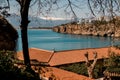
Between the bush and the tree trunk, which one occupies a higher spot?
the tree trunk

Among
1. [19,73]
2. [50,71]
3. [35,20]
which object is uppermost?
[35,20]

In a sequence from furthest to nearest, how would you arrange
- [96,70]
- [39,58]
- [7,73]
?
1. [39,58]
2. [96,70]
3. [7,73]

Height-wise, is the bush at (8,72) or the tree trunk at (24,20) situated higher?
the tree trunk at (24,20)

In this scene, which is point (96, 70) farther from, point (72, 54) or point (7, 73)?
point (7, 73)

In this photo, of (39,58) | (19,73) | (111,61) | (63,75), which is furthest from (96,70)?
(19,73)

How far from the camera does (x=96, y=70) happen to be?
26188 millimetres

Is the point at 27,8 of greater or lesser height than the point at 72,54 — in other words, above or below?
above

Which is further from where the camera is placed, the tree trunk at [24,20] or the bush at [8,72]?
the tree trunk at [24,20]

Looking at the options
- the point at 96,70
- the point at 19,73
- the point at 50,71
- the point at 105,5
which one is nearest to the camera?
the point at 19,73

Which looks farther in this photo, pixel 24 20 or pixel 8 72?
pixel 24 20

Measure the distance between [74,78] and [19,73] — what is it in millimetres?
13833

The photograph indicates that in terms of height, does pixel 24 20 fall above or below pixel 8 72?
above

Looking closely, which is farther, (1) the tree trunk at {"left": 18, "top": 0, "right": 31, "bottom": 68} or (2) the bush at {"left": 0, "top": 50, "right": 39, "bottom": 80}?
(1) the tree trunk at {"left": 18, "top": 0, "right": 31, "bottom": 68}

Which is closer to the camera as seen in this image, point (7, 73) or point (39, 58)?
point (7, 73)
